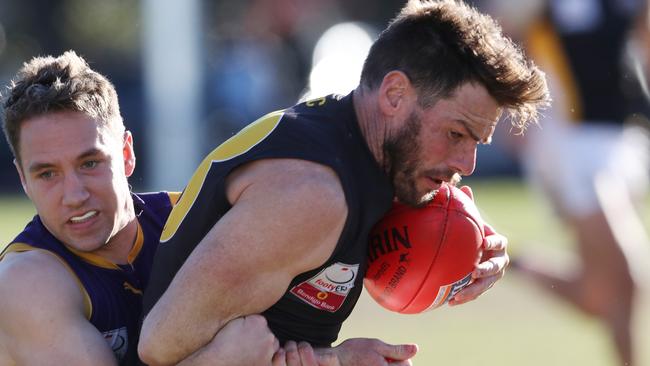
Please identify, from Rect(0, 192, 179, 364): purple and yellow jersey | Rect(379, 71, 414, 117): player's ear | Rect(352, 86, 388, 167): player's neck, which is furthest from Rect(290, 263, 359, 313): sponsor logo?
Rect(0, 192, 179, 364): purple and yellow jersey

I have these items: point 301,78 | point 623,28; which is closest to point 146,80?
point 301,78

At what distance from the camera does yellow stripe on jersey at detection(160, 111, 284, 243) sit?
3776 mm

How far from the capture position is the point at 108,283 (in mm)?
4160

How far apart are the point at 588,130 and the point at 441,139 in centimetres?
376

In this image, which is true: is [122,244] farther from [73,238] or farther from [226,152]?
[226,152]

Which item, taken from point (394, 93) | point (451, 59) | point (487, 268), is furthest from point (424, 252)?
point (451, 59)

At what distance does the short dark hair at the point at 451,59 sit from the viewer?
3.83 meters

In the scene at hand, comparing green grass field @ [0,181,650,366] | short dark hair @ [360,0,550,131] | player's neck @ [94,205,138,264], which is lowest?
green grass field @ [0,181,650,366]

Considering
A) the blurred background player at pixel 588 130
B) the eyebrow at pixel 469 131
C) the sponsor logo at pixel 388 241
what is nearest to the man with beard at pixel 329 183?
the eyebrow at pixel 469 131

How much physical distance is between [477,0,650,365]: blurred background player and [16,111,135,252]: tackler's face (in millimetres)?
3668

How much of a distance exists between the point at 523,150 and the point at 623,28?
1206mm

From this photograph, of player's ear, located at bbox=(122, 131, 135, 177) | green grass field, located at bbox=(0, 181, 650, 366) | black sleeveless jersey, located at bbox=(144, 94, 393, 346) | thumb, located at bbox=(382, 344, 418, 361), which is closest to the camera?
black sleeveless jersey, located at bbox=(144, 94, 393, 346)

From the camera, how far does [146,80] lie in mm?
20531

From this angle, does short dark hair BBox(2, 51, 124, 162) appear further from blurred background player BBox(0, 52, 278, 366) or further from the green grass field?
the green grass field
